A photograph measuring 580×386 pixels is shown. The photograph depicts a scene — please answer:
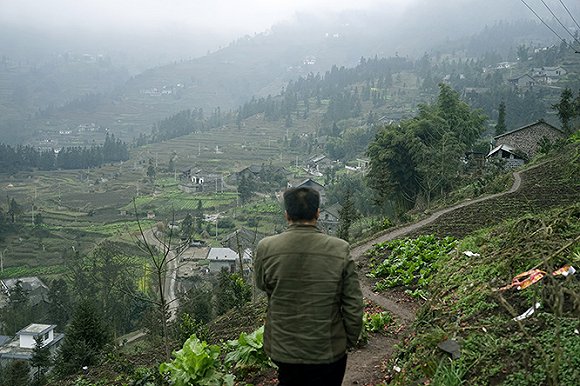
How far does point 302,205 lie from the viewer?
2.51m

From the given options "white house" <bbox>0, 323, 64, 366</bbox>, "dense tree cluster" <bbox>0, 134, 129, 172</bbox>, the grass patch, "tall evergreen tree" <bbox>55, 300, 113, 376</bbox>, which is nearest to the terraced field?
the grass patch

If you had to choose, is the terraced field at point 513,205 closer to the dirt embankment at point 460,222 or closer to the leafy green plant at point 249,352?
the dirt embankment at point 460,222

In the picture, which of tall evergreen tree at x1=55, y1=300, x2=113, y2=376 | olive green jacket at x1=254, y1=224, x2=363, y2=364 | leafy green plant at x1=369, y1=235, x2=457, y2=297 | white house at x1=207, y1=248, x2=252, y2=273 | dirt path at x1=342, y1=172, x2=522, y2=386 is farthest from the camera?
white house at x1=207, y1=248, x2=252, y2=273

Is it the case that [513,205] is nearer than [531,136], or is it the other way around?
[513,205]

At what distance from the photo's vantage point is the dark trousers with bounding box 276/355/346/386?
2.43 meters

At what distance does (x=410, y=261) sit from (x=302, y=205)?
5.99 metres

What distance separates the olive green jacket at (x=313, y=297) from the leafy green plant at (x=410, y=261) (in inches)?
175

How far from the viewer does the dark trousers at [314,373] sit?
243 centimetres

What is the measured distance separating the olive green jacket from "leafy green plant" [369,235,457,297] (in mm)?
4453

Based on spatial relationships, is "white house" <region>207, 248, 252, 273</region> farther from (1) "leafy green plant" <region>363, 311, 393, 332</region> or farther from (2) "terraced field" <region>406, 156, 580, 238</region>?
(1) "leafy green plant" <region>363, 311, 393, 332</region>

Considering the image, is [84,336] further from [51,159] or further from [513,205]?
[51,159]

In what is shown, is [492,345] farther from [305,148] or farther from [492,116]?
[305,148]

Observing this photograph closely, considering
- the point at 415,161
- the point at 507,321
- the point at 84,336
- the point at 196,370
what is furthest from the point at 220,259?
the point at 507,321

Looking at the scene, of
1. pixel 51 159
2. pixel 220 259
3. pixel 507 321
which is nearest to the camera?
pixel 507 321
